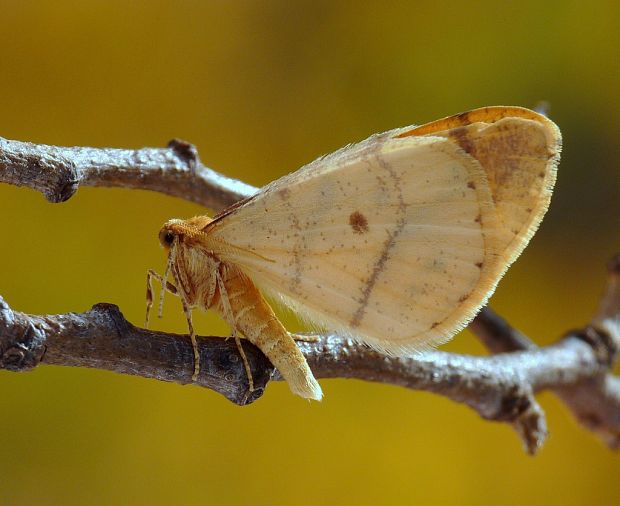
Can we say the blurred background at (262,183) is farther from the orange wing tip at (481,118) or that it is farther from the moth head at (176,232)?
the orange wing tip at (481,118)

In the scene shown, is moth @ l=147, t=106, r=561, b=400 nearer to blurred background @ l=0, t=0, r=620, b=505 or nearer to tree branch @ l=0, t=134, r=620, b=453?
tree branch @ l=0, t=134, r=620, b=453

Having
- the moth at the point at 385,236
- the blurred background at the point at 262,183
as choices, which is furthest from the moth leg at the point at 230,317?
the blurred background at the point at 262,183

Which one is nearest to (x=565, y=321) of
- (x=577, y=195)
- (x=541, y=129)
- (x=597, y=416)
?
(x=577, y=195)

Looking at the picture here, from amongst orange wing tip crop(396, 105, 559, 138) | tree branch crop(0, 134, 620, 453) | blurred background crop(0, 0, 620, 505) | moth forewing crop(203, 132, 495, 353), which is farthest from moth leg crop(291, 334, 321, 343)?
blurred background crop(0, 0, 620, 505)

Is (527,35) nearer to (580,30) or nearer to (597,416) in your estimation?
(580,30)

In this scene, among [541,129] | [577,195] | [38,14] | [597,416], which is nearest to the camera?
[541,129]

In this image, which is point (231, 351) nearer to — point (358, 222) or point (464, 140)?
point (358, 222)

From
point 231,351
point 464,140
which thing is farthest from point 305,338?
point 464,140
